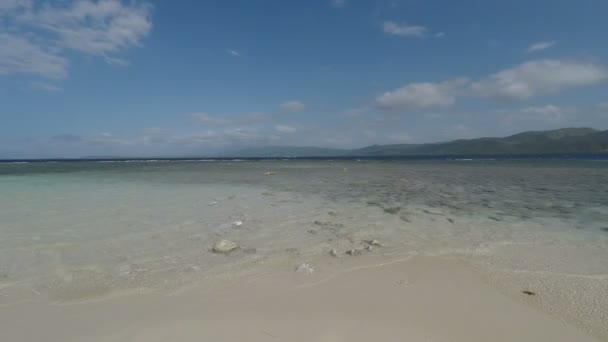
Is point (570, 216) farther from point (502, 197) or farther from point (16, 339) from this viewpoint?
point (16, 339)

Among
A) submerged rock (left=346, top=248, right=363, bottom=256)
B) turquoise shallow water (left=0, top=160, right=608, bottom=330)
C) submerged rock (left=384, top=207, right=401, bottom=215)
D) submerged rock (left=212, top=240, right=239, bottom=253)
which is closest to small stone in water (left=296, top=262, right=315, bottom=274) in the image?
turquoise shallow water (left=0, top=160, right=608, bottom=330)

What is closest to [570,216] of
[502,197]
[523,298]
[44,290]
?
[502,197]

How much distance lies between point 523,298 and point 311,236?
478 cm

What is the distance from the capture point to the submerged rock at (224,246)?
6.95m

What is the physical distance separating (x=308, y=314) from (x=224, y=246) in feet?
11.6

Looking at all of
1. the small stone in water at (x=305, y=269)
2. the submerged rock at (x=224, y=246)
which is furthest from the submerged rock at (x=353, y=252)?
the submerged rock at (x=224, y=246)

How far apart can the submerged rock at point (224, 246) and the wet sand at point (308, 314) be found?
5.32 feet

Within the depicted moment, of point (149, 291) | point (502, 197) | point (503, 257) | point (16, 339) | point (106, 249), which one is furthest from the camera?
point (502, 197)

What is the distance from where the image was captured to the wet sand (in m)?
3.63

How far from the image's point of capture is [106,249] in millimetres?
7129

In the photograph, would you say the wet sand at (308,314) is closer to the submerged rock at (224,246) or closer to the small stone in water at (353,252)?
the small stone in water at (353,252)

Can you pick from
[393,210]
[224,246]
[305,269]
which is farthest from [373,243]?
[393,210]

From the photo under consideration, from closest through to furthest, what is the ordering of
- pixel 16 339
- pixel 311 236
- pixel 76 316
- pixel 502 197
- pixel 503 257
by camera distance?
1. pixel 16 339
2. pixel 76 316
3. pixel 503 257
4. pixel 311 236
5. pixel 502 197

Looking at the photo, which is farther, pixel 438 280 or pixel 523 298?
pixel 438 280
